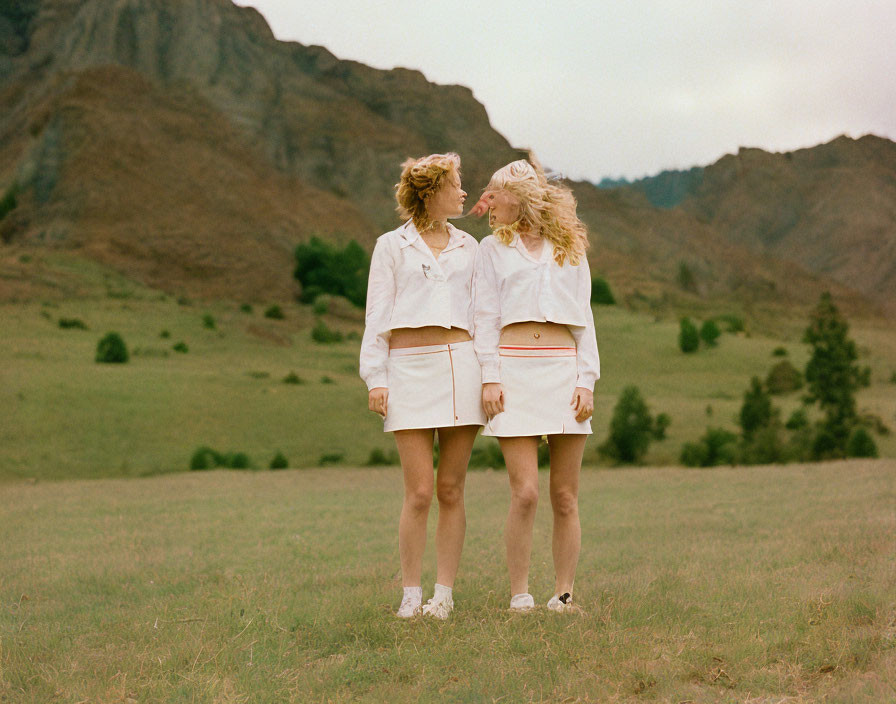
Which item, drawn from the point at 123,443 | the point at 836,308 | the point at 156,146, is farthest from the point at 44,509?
the point at 156,146

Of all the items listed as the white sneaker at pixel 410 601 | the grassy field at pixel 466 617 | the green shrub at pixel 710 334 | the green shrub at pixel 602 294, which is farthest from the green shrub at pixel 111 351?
the green shrub at pixel 602 294

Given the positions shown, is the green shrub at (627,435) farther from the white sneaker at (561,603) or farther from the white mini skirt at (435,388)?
the white mini skirt at (435,388)

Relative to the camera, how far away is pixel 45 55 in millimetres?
154375

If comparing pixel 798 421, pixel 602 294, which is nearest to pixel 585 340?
pixel 798 421

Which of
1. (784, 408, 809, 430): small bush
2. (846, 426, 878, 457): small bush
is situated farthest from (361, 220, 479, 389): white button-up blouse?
(784, 408, 809, 430): small bush

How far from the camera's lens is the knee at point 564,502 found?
5.52 m

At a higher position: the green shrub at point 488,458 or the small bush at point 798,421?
the small bush at point 798,421

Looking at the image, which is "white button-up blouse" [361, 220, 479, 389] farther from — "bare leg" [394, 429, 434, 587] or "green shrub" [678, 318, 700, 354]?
"green shrub" [678, 318, 700, 354]

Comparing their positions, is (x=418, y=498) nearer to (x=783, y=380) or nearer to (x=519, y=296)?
(x=519, y=296)

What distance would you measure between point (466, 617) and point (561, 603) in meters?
0.57

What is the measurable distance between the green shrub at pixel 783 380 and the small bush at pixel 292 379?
2930 cm

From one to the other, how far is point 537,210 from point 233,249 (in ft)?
405

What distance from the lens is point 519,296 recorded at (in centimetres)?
535

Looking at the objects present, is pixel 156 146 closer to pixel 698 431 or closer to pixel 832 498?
pixel 698 431
